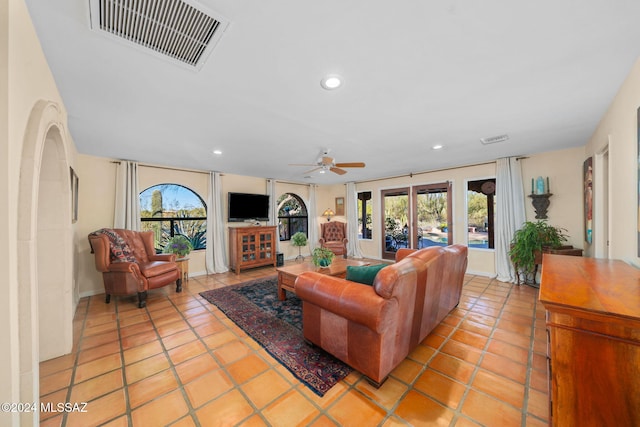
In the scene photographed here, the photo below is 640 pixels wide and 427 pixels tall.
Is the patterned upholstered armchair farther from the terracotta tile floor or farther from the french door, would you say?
the terracotta tile floor

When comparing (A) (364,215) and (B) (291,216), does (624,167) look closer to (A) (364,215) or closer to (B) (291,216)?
(A) (364,215)

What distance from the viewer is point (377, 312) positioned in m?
1.46

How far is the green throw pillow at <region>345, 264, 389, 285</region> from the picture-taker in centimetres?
182

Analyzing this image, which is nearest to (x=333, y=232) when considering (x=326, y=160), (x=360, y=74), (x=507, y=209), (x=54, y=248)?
(x=326, y=160)

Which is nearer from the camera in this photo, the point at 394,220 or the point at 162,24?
the point at 162,24

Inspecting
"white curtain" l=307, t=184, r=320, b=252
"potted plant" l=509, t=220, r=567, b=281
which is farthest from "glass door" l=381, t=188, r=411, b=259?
"potted plant" l=509, t=220, r=567, b=281

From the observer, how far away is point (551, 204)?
3764 millimetres

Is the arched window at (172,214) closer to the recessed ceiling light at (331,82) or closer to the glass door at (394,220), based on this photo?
the recessed ceiling light at (331,82)

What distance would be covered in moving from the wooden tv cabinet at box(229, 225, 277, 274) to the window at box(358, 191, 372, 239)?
2587 mm

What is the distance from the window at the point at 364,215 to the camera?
6.39 metres

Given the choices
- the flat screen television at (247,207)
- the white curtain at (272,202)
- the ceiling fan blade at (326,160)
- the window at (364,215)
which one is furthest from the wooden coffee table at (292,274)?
the window at (364,215)

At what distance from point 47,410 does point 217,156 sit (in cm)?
320

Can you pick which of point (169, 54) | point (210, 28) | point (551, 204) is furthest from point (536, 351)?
point (169, 54)

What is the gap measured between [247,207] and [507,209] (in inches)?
209
